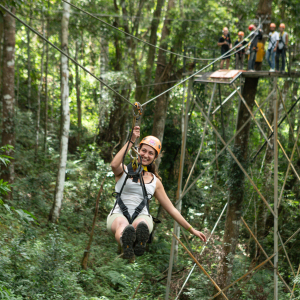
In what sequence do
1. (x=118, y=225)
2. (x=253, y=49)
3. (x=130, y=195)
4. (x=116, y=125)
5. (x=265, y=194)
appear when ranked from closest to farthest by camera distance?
1. (x=118, y=225)
2. (x=130, y=195)
3. (x=253, y=49)
4. (x=265, y=194)
5. (x=116, y=125)

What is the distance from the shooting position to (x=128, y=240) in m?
3.39

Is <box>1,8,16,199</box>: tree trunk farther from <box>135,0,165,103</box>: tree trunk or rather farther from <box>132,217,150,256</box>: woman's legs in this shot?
<box>132,217,150,256</box>: woman's legs

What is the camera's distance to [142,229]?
354cm

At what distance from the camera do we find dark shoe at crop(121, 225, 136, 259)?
11.1 ft

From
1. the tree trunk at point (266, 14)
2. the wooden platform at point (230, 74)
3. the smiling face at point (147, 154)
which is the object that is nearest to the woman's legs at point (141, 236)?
the smiling face at point (147, 154)

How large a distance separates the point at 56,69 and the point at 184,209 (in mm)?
12861

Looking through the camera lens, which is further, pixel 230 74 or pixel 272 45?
pixel 272 45

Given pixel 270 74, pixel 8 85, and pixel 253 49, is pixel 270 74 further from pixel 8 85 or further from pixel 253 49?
pixel 8 85

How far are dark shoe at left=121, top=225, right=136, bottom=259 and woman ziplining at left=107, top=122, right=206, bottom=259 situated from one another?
1.7 inches

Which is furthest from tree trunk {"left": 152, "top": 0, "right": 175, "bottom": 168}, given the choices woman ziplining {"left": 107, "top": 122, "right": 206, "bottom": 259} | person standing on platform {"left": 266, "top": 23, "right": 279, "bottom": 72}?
woman ziplining {"left": 107, "top": 122, "right": 206, "bottom": 259}

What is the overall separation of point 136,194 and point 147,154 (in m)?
0.47

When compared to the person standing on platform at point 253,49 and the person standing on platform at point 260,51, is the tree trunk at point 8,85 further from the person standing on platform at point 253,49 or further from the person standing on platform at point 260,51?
the person standing on platform at point 260,51

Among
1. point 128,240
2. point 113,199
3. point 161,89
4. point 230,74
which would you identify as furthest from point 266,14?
Result: point 128,240

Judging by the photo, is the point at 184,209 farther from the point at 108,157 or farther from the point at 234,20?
the point at 234,20
